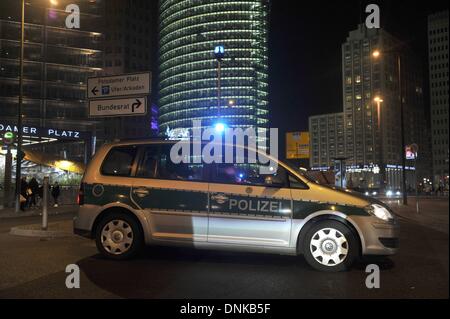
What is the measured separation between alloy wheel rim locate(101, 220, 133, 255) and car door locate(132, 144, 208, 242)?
0.42 metres

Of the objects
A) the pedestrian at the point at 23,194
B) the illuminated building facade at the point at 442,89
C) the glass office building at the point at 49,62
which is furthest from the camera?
the glass office building at the point at 49,62

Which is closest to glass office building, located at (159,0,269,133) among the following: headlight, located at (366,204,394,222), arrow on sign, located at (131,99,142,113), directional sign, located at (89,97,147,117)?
directional sign, located at (89,97,147,117)

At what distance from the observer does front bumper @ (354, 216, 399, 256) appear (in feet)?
22.2

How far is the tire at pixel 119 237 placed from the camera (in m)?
7.49

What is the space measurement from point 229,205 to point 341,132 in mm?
88261

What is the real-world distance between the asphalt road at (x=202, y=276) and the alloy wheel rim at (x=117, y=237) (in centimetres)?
23

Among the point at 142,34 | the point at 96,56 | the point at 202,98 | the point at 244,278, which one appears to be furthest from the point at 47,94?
the point at 244,278

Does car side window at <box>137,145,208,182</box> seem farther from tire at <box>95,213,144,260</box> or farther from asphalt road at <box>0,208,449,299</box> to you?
asphalt road at <box>0,208,449,299</box>

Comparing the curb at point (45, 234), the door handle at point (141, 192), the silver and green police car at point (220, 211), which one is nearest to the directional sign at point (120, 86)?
the curb at point (45, 234)

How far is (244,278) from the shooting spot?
6.35 m

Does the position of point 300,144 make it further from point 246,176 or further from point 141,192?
point 141,192

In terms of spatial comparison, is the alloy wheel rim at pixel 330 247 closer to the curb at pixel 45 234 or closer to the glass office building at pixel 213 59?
the curb at pixel 45 234

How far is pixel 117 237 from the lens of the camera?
7562mm
